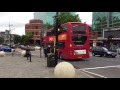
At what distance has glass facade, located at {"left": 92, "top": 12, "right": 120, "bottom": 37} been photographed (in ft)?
228

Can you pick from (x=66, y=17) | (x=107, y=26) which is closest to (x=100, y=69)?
(x=107, y=26)

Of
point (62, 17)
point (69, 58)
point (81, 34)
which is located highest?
point (62, 17)

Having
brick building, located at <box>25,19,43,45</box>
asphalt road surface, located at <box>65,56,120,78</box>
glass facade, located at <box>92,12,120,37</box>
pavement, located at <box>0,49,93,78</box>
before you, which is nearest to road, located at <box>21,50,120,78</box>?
asphalt road surface, located at <box>65,56,120,78</box>

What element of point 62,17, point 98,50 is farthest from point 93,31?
point 98,50

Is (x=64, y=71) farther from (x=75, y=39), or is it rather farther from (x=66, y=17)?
(x=66, y=17)

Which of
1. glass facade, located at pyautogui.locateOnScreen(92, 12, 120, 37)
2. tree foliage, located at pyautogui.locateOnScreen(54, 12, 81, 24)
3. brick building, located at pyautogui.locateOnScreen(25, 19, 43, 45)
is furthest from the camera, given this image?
brick building, located at pyautogui.locateOnScreen(25, 19, 43, 45)

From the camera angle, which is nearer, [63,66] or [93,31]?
[63,66]

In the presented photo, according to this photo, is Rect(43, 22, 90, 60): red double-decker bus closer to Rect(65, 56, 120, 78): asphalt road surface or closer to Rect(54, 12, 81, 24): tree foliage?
Rect(65, 56, 120, 78): asphalt road surface

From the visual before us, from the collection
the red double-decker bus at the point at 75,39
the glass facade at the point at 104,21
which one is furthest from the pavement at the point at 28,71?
the glass facade at the point at 104,21

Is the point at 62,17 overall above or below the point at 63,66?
above
